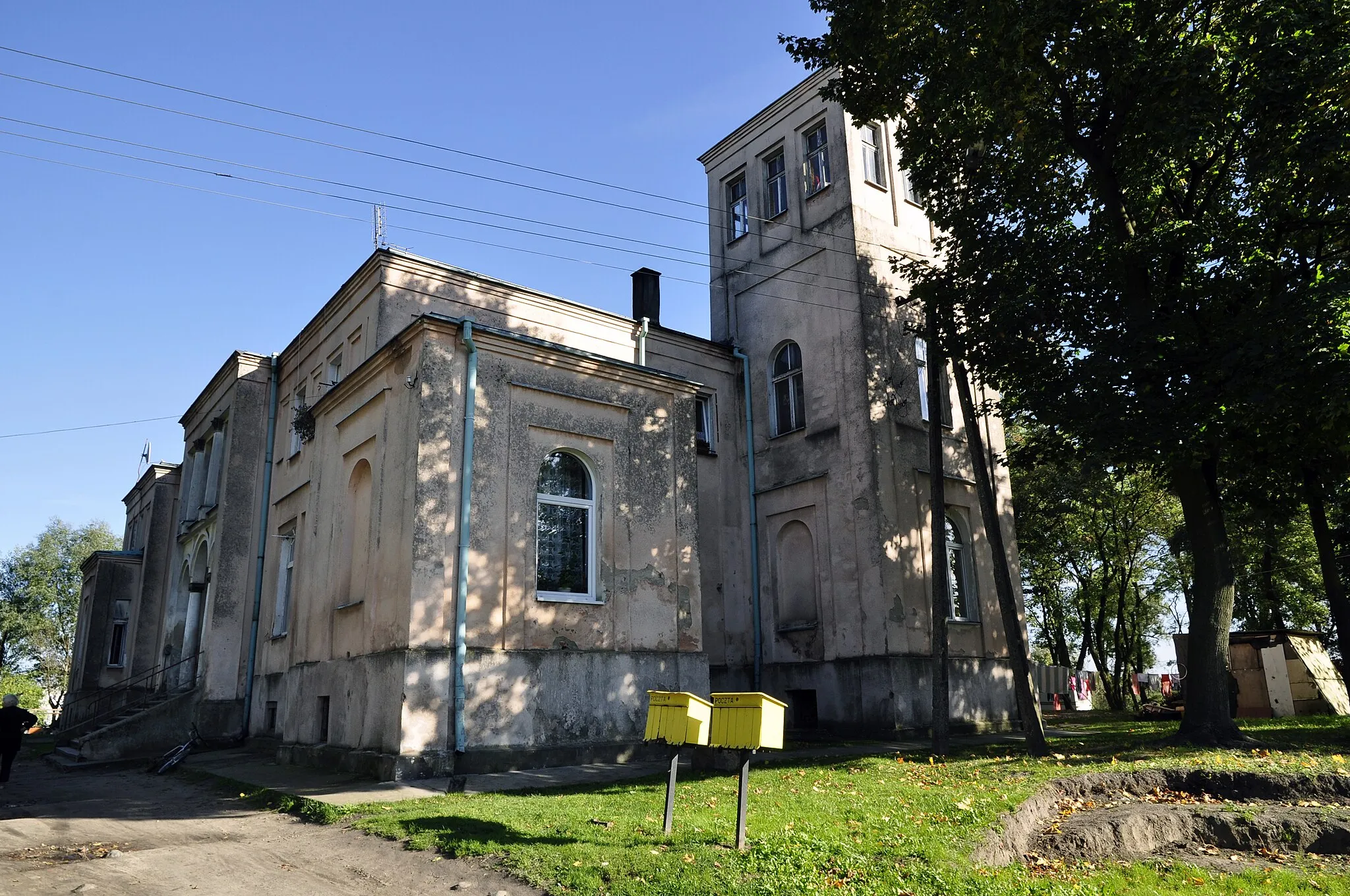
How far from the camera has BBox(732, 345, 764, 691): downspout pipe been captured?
19.8m

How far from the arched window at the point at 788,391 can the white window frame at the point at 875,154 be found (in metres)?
4.40

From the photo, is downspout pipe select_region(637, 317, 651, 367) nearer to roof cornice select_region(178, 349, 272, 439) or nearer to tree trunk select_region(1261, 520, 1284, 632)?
roof cornice select_region(178, 349, 272, 439)

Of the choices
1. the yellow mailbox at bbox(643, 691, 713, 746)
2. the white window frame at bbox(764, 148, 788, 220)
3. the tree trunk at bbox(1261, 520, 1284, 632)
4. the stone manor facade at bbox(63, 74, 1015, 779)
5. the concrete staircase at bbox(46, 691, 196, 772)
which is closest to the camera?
the yellow mailbox at bbox(643, 691, 713, 746)

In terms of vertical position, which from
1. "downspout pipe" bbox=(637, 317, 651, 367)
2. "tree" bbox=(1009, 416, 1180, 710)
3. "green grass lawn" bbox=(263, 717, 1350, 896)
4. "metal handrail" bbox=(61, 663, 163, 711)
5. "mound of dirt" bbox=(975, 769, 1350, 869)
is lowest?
"mound of dirt" bbox=(975, 769, 1350, 869)

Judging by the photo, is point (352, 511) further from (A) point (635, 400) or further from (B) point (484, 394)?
(A) point (635, 400)

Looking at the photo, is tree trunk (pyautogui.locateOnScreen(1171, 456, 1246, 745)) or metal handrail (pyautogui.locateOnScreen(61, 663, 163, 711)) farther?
metal handrail (pyautogui.locateOnScreen(61, 663, 163, 711))

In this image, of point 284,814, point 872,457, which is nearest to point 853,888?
point 284,814

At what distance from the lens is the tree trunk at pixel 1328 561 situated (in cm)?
1575

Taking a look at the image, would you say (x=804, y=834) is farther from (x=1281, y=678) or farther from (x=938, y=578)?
(x=1281, y=678)

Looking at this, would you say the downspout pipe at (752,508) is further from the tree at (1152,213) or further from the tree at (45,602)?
the tree at (45,602)

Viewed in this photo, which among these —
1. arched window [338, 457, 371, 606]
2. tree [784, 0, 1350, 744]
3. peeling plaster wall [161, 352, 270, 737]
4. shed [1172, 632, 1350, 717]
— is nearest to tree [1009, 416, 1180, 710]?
shed [1172, 632, 1350, 717]

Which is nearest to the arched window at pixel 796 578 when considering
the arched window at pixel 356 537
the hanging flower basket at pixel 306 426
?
the arched window at pixel 356 537

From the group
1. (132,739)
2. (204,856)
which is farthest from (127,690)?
(204,856)

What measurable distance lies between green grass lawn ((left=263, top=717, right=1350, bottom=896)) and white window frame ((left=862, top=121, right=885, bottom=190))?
14028mm
